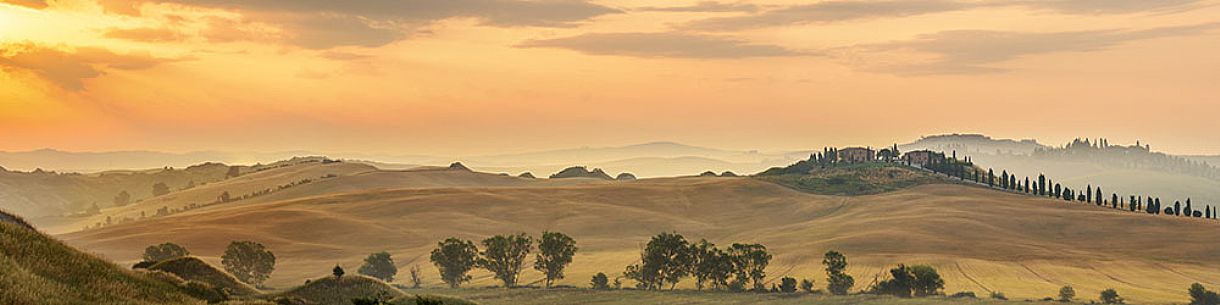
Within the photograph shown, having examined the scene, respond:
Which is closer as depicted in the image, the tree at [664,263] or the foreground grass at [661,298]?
the foreground grass at [661,298]

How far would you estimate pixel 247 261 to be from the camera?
147750 millimetres

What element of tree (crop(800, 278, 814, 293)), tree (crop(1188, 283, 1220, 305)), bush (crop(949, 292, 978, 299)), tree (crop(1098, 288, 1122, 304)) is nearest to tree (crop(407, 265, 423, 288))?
tree (crop(800, 278, 814, 293))

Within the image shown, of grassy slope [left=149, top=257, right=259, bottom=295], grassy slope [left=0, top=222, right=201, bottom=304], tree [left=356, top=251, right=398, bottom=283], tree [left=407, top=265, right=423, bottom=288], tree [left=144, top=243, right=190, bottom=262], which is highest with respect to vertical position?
grassy slope [left=0, top=222, right=201, bottom=304]

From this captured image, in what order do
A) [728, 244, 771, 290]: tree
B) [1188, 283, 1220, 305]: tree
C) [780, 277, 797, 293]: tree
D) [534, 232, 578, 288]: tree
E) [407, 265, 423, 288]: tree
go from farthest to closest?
[407, 265, 423, 288]: tree
[534, 232, 578, 288]: tree
[780, 277, 797, 293]: tree
[728, 244, 771, 290]: tree
[1188, 283, 1220, 305]: tree

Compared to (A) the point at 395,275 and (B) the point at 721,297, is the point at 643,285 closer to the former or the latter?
(B) the point at 721,297

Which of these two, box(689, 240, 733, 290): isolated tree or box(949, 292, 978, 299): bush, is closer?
box(949, 292, 978, 299): bush

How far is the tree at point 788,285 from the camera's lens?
140500 millimetres

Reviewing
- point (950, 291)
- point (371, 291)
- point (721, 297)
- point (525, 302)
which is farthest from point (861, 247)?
point (371, 291)

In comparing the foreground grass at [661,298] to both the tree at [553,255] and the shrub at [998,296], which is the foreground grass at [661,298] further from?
the tree at [553,255]

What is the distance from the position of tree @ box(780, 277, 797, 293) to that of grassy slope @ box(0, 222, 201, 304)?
4219 inches

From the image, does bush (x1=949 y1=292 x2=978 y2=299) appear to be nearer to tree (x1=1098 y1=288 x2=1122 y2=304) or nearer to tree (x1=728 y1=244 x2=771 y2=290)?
tree (x1=1098 y1=288 x2=1122 y2=304)

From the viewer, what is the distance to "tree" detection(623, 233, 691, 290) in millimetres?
143750

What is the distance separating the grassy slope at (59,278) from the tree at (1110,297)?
379ft

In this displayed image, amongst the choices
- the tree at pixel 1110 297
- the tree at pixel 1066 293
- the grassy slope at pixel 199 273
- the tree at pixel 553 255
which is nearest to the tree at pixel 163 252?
the tree at pixel 553 255
